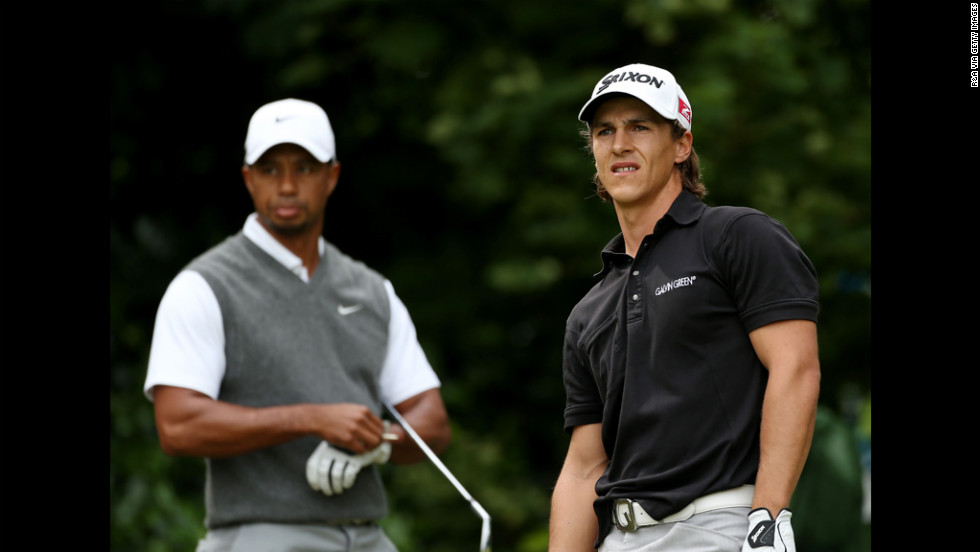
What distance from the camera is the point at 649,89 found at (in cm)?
344

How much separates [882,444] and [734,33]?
527cm

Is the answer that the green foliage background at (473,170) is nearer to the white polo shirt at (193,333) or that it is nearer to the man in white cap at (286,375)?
the man in white cap at (286,375)

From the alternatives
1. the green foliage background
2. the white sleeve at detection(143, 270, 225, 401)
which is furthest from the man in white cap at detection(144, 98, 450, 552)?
the green foliage background

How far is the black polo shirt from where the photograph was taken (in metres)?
3.18

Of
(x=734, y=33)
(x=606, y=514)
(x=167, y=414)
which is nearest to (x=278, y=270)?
(x=167, y=414)

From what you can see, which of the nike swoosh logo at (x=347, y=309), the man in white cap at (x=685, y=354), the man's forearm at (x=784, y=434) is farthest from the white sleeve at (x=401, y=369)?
the man's forearm at (x=784, y=434)

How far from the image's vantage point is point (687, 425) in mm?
3215

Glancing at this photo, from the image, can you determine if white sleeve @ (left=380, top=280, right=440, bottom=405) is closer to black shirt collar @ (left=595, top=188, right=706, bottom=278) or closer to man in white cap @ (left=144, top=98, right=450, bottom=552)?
man in white cap @ (left=144, top=98, right=450, bottom=552)

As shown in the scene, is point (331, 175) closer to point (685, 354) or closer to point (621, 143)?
point (621, 143)

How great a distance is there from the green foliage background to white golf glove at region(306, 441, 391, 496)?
4028mm

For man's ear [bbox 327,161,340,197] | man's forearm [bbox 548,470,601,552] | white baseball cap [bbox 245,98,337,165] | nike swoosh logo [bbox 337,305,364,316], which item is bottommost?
man's forearm [bbox 548,470,601,552]

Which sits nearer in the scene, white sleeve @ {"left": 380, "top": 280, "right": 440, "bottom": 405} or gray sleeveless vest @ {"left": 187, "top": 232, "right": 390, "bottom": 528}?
gray sleeveless vest @ {"left": 187, "top": 232, "right": 390, "bottom": 528}

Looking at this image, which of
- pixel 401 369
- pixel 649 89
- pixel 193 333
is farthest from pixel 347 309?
pixel 649 89

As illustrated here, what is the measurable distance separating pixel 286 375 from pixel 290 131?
845 millimetres
